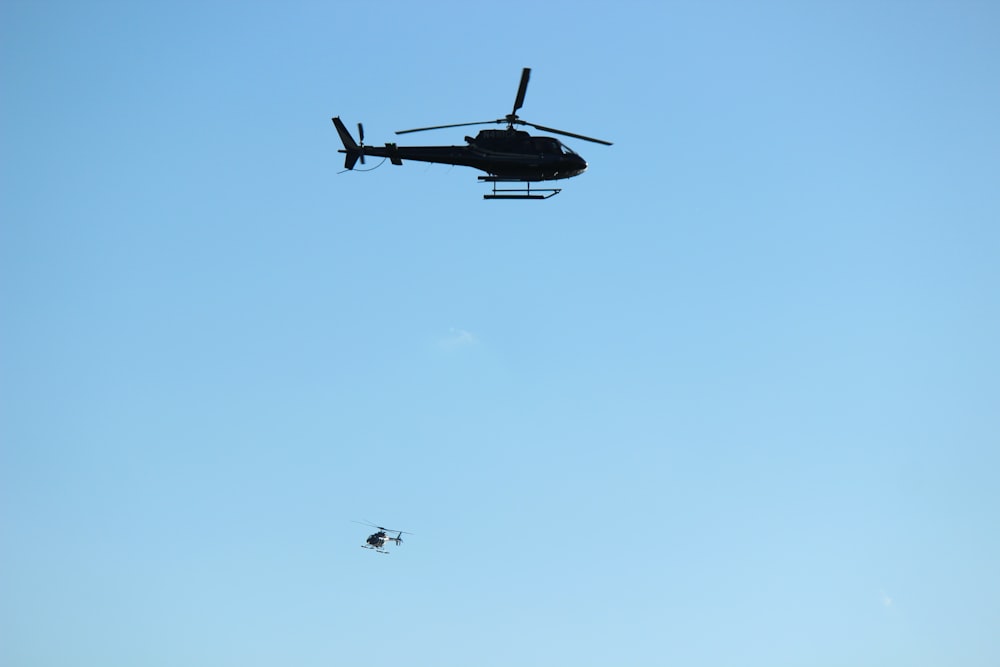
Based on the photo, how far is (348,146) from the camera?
271ft

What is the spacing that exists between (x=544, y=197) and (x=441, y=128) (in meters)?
7.82

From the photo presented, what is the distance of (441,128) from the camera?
79.4m

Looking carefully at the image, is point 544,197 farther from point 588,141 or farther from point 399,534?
point 399,534

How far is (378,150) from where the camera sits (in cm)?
8238

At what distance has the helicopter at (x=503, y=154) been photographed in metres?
81.1

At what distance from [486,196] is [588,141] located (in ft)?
24.3

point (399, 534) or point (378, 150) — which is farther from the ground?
point (378, 150)

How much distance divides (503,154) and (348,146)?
33.4ft

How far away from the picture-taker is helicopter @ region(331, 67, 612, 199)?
266 feet

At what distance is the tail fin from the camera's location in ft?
270

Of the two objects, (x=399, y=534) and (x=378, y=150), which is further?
(x=399, y=534)

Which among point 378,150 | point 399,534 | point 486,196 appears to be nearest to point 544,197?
point 486,196

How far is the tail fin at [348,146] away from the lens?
8231cm

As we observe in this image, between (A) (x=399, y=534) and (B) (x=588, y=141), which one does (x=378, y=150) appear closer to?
(B) (x=588, y=141)
